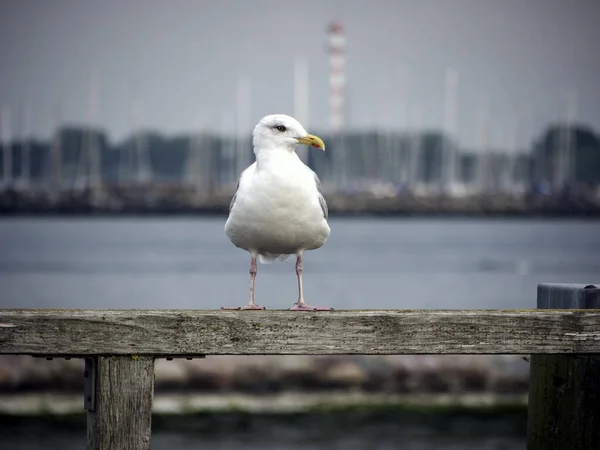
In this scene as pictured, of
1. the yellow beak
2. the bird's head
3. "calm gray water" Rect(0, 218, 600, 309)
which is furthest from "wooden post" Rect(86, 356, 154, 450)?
"calm gray water" Rect(0, 218, 600, 309)

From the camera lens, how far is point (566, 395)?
16.0ft

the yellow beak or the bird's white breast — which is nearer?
the bird's white breast

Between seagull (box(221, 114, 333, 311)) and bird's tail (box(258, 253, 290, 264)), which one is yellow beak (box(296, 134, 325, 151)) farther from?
bird's tail (box(258, 253, 290, 264))

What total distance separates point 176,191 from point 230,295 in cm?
7340

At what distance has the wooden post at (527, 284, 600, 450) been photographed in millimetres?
4801

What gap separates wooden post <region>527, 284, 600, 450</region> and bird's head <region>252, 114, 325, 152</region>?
4.84ft

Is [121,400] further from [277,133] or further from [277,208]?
[277,133]

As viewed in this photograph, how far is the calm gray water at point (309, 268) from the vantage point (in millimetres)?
50219

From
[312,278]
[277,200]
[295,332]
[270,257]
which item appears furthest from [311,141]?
[312,278]

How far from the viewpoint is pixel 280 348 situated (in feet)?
14.2

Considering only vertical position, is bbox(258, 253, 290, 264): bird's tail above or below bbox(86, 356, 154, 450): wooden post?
above

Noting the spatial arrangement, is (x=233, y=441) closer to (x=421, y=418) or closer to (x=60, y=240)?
(x=421, y=418)

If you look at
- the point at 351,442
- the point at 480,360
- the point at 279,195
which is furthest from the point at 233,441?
the point at 279,195

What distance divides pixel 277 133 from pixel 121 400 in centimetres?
181
